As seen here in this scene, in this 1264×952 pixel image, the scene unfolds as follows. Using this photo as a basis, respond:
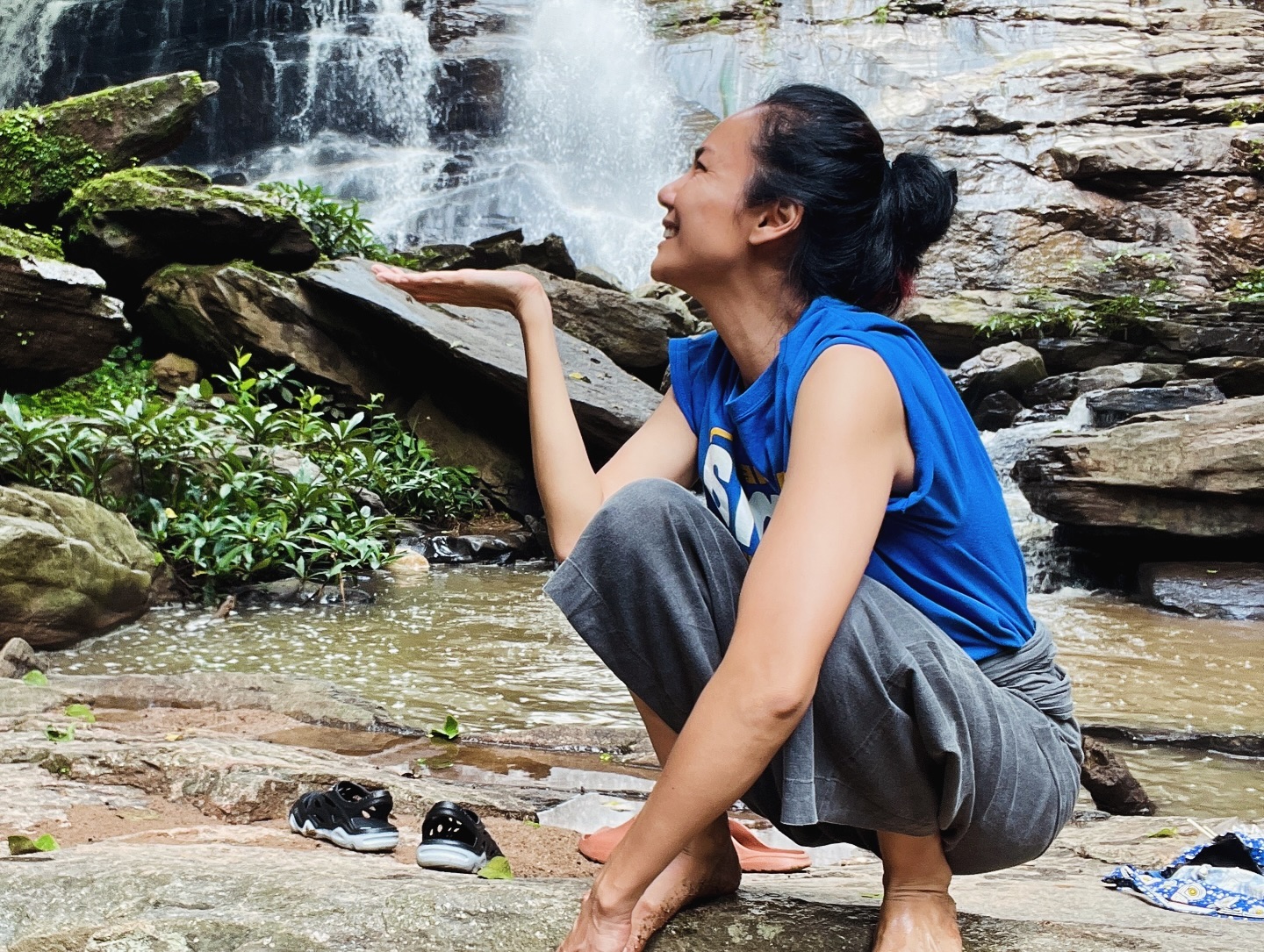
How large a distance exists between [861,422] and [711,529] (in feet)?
0.72

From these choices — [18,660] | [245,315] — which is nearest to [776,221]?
[18,660]

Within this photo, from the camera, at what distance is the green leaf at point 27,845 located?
69.7 inches

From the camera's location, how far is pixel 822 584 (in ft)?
3.98

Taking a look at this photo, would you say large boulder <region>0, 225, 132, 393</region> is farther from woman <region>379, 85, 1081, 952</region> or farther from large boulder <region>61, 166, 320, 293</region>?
woman <region>379, 85, 1081, 952</region>

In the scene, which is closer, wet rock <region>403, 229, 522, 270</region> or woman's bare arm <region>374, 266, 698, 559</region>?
woman's bare arm <region>374, 266, 698, 559</region>

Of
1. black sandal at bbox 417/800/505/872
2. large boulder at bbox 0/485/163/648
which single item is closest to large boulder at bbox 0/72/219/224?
large boulder at bbox 0/485/163/648

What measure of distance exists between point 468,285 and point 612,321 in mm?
7626

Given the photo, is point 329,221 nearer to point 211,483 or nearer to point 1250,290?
point 211,483

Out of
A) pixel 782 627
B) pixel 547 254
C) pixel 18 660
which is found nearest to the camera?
pixel 782 627

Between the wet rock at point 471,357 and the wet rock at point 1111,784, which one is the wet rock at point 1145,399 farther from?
the wet rock at point 1111,784

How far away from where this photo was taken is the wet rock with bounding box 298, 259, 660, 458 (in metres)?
8.03

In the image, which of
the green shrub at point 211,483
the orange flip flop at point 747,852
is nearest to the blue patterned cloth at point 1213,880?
the orange flip flop at point 747,852

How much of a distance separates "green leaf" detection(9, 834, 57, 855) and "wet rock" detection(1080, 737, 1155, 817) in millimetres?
2318

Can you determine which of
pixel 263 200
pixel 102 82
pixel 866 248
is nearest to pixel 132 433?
pixel 263 200
